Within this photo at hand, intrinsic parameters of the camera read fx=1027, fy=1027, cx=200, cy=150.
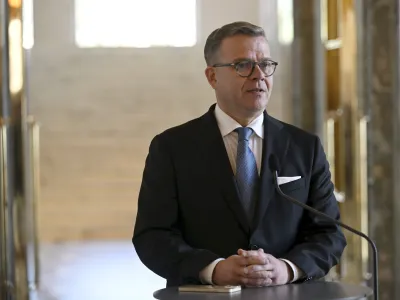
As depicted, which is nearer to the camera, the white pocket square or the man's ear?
the white pocket square

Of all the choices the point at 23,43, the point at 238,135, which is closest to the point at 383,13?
the point at 23,43

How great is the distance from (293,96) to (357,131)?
58 cm

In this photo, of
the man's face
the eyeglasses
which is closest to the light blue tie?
the man's face

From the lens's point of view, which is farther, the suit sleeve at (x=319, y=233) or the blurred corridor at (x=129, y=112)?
the blurred corridor at (x=129, y=112)

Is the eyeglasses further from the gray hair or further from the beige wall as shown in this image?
the beige wall

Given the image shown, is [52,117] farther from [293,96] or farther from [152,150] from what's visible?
[152,150]

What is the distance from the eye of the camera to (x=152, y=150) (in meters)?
3.24

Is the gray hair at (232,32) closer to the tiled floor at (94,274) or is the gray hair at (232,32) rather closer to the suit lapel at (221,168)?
the suit lapel at (221,168)

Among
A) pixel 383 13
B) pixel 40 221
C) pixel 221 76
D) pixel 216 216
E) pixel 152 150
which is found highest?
pixel 383 13

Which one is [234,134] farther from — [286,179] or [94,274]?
[94,274]

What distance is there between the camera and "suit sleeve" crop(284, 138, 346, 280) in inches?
122

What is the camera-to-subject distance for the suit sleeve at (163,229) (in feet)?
9.95

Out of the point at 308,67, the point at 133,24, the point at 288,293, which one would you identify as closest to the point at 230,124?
the point at 288,293

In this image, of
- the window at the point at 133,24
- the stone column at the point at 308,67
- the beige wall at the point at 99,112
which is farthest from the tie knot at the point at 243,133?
the window at the point at 133,24
